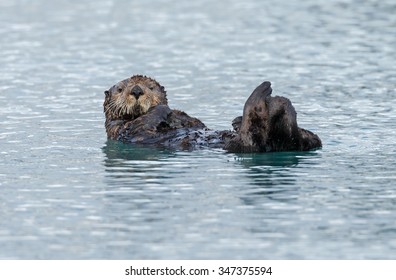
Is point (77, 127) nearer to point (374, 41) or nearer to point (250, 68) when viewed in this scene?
point (250, 68)

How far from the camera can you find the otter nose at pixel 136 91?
35.5 feet

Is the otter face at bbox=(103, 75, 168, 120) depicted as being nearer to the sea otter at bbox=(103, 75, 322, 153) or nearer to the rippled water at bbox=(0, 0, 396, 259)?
the sea otter at bbox=(103, 75, 322, 153)

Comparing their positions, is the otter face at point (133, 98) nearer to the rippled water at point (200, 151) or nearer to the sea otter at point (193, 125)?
the sea otter at point (193, 125)

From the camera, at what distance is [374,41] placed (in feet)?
58.0

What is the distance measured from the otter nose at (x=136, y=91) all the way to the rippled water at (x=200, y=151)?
0.51 meters

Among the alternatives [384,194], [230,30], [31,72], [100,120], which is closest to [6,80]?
[31,72]

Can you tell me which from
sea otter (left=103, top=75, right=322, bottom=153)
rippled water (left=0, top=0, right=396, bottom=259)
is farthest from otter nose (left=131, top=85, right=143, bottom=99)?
rippled water (left=0, top=0, right=396, bottom=259)

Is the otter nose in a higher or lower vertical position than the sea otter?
higher

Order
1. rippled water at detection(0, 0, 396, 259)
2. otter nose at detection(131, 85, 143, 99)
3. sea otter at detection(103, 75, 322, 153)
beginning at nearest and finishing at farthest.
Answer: rippled water at detection(0, 0, 396, 259) → sea otter at detection(103, 75, 322, 153) → otter nose at detection(131, 85, 143, 99)

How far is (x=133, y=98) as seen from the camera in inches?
428

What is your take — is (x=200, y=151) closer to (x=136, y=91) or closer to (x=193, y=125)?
(x=193, y=125)

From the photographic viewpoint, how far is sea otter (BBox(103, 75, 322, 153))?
9.48m

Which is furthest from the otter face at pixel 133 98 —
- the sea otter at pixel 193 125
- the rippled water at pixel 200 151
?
the rippled water at pixel 200 151

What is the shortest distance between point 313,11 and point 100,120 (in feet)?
31.6
